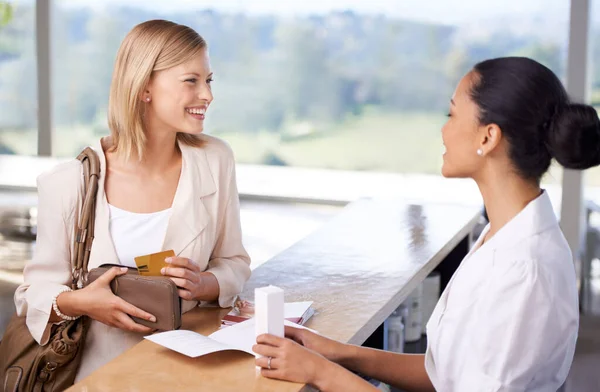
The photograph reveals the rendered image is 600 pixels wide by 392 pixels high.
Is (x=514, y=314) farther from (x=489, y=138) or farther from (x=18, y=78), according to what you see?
(x=18, y=78)

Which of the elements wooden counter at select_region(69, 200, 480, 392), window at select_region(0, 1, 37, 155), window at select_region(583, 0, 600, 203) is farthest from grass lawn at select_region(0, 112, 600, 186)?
wooden counter at select_region(69, 200, 480, 392)

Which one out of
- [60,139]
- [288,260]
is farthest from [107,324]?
[60,139]

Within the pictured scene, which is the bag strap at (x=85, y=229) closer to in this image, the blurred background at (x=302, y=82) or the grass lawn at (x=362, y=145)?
the blurred background at (x=302, y=82)

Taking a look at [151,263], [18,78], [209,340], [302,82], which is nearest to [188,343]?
[209,340]

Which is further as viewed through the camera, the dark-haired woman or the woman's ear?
the woman's ear

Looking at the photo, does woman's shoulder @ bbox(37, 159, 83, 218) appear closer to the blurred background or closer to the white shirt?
the white shirt

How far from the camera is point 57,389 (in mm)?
2348

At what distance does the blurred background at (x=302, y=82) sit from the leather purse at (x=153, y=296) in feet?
15.8

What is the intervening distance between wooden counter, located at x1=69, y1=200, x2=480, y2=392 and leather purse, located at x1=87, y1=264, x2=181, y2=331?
0.30 ft

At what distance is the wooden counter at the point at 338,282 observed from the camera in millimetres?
2014

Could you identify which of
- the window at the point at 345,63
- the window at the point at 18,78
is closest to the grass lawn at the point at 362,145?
the window at the point at 345,63

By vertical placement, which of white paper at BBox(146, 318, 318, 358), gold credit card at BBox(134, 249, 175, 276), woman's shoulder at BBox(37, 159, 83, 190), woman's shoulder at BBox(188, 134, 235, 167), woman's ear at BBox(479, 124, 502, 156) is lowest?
white paper at BBox(146, 318, 318, 358)

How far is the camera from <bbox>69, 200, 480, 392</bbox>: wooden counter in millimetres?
2014

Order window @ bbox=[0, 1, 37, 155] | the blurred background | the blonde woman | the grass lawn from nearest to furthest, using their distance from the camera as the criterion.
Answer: the blonde woman < the blurred background < the grass lawn < window @ bbox=[0, 1, 37, 155]
